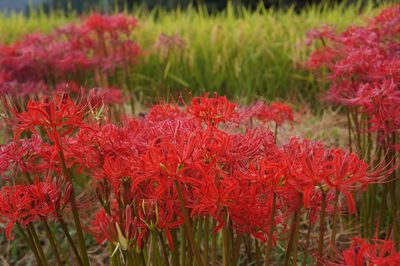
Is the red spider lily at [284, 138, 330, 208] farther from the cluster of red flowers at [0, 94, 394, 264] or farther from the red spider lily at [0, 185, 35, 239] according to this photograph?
the red spider lily at [0, 185, 35, 239]

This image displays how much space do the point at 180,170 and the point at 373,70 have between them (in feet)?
3.97

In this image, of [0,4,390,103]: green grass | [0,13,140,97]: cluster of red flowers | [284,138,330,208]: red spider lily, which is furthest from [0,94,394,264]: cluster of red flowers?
[0,4,390,103]: green grass

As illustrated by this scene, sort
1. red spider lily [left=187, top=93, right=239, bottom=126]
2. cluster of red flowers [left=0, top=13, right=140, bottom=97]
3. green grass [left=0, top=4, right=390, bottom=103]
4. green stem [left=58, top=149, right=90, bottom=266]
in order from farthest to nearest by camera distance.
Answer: green grass [left=0, top=4, right=390, bottom=103] → cluster of red flowers [left=0, top=13, right=140, bottom=97] → red spider lily [left=187, top=93, right=239, bottom=126] → green stem [left=58, top=149, right=90, bottom=266]

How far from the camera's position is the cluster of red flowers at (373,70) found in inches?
73.2

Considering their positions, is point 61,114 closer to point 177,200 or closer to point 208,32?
point 177,200

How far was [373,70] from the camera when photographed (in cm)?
216

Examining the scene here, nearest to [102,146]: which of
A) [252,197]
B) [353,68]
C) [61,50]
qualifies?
[252,197]

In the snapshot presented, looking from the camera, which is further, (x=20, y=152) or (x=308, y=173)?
(x=20, y=152)

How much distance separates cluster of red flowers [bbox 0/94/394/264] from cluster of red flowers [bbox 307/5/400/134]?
1.43ft

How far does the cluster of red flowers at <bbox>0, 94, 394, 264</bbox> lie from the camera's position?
1.23m

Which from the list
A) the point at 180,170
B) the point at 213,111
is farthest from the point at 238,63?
the point at 180,170

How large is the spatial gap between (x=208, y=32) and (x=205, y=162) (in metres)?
4.57

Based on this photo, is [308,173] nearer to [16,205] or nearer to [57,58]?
[16,205]

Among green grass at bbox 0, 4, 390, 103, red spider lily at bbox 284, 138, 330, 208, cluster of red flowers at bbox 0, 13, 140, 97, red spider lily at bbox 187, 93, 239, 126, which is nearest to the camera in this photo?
red spider lily at bbox 284, 138, 330, 208
